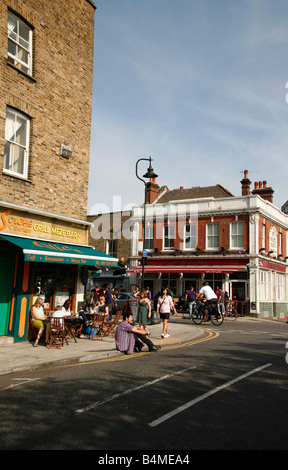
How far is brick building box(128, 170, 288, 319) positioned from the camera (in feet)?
99.0

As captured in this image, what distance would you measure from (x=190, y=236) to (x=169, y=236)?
1.95 metres

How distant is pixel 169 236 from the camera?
112ft

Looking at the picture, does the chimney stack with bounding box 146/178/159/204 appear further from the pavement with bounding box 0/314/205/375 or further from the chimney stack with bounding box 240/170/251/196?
the pavement with bounding box 0/314/205/375

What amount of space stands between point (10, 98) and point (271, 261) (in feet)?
84.3

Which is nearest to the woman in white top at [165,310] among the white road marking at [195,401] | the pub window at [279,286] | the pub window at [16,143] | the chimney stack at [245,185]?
the white road marking at [195,401]

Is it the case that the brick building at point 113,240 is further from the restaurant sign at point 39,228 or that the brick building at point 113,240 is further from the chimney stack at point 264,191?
the restaurant sign at point 39,228

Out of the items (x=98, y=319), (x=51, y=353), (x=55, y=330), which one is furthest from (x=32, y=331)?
(x=98, y=319)

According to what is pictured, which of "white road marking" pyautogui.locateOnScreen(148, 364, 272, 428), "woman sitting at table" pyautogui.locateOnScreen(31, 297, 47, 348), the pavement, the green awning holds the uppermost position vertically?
the green awning

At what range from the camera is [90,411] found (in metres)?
5.52

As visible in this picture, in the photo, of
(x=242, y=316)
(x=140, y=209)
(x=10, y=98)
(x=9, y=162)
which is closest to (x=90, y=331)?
(x=9, y=162)

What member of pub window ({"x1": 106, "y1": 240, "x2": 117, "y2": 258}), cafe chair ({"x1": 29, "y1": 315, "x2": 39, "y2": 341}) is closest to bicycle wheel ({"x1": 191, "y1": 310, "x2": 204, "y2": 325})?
cafe chair ({"x1": 29, "y1": 315, "x2": 39, "y2": 341})

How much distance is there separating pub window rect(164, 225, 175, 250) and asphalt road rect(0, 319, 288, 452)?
24633 millimetres
